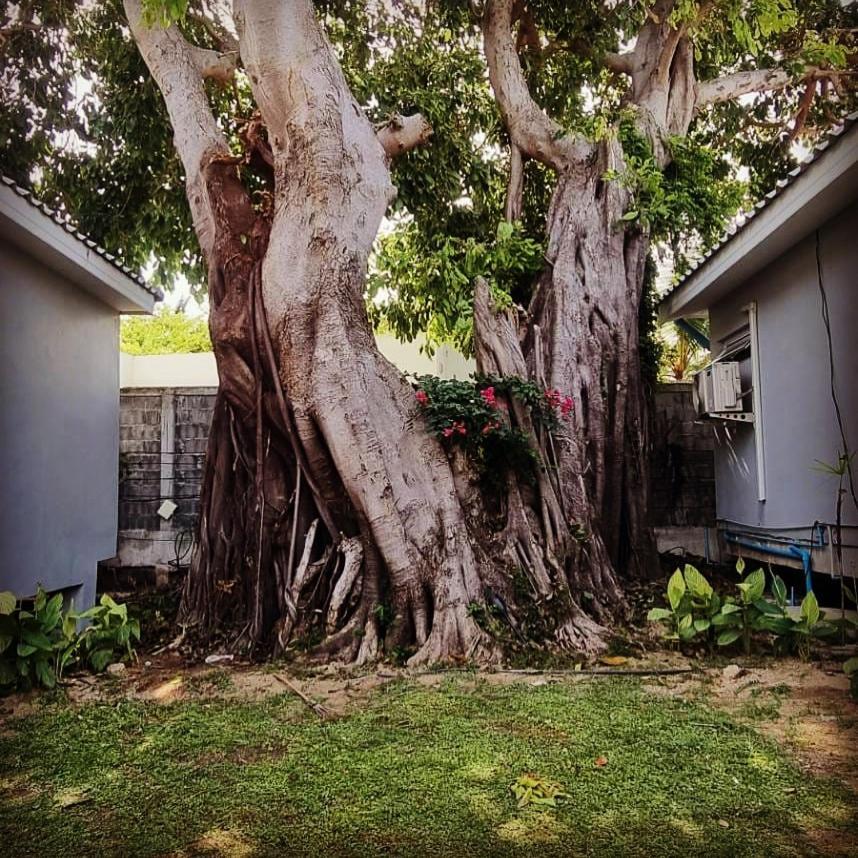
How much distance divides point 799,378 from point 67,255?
18.2 ft

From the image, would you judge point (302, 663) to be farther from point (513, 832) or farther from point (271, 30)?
point (271, 30)

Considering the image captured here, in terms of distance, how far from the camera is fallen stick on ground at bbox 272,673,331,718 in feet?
11.6

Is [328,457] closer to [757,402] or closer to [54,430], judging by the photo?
[54,430]

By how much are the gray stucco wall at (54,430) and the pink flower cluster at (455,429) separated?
2.94 meters

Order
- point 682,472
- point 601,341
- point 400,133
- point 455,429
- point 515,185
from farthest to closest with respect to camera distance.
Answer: point 682,472 → point 515,185 → point 601,341 → point 400,133 → point 455,429

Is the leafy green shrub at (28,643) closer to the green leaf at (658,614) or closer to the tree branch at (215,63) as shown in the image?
the green leaf at (658,614)

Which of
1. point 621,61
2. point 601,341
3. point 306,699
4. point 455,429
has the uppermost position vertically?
point 621,61

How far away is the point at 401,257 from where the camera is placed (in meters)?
7.73

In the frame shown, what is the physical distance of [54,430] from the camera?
20.2 feet

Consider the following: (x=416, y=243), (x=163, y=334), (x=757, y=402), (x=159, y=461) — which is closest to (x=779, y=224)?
(x=757, y=402)

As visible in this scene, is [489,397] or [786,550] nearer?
[489,397]

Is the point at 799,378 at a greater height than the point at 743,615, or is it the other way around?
the point at 799,378

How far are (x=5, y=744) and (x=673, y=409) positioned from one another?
6715 millimetres

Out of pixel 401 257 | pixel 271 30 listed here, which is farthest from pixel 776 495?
pixel 271 30
